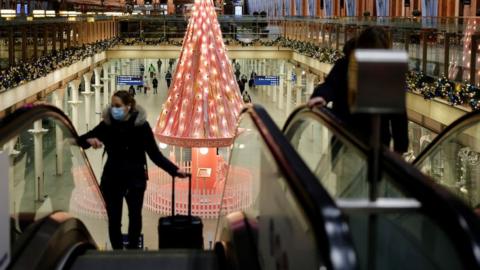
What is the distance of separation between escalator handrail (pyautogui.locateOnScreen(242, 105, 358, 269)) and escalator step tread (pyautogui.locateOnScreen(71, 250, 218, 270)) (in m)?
1.85

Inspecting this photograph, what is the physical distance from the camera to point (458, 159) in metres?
8.31

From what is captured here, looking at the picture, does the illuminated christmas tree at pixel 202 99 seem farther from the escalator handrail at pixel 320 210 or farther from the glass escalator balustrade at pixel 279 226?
the escalator handrail at pixel 320 210

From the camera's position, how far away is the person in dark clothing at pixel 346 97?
190 inches

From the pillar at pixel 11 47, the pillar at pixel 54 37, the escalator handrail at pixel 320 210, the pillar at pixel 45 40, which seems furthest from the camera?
the pillar at pixel 54 37

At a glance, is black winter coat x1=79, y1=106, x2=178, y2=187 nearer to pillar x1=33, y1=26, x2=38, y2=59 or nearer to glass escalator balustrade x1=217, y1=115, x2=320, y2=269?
glass escalator balustrade x1=217, y1=115, x2=320, y2=269

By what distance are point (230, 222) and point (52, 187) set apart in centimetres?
190

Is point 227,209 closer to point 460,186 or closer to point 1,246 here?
point 460,186

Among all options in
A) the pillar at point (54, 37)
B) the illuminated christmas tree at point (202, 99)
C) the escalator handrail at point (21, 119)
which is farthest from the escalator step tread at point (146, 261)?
the pillar at point (54, 37)

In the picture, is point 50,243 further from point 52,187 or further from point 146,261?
point 52,187

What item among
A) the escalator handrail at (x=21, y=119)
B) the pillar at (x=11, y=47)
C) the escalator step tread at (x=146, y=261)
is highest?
the pillar at (x=11, y=47)

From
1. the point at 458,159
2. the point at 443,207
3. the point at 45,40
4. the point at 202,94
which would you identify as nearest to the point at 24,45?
the point at 45,40

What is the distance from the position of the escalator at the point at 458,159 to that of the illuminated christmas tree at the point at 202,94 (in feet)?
21.9

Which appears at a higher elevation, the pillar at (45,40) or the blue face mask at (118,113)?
the pillar at (45,40)

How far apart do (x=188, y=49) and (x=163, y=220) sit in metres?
8.75
